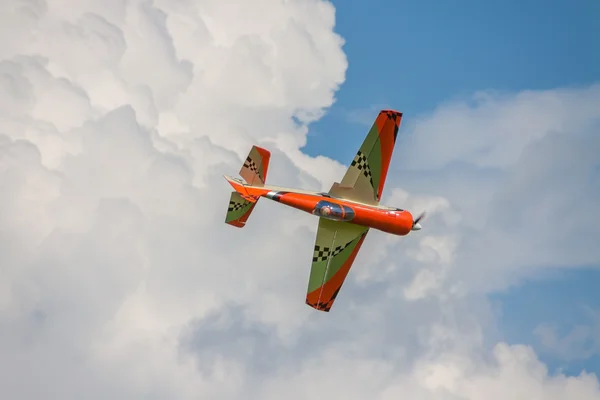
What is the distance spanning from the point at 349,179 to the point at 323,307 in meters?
7.26

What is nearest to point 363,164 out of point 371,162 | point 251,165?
point 371,162

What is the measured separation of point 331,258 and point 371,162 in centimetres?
568

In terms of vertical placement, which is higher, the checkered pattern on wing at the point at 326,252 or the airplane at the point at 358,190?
the airplane at the point at 358,190

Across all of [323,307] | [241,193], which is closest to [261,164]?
[241,193]

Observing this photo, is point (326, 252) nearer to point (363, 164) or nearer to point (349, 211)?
point (349, 211)

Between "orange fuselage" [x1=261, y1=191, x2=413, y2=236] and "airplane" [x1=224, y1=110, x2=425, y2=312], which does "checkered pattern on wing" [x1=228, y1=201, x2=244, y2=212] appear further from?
"orange fuselage" [x1=261, y1=191, x2=413, y2=236]

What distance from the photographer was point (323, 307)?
5122 centimetres

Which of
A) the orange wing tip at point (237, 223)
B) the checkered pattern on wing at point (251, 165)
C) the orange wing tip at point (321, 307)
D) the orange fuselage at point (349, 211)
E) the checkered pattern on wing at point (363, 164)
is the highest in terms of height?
the checkered pattern on wing at point (363, 164)

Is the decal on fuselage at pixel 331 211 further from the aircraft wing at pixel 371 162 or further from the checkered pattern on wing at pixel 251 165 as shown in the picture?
the checkered pattern on wing at pixel 251 165

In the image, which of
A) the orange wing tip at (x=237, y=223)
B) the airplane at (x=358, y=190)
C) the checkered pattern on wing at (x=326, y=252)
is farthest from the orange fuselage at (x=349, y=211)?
the checkered pattern on wing at (x=326, y=252)

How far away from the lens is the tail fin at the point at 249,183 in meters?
48.4

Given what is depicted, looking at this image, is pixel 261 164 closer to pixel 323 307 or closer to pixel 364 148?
pixel 364 148

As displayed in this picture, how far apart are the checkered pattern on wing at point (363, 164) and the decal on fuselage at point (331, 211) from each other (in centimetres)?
234

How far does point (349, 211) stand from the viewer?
157 ft
